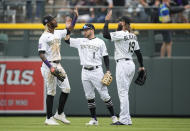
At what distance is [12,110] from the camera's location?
1420 cm

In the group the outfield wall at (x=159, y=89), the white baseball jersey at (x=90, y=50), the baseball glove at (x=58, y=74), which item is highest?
the white baseball jersey at (x=90, y=50)

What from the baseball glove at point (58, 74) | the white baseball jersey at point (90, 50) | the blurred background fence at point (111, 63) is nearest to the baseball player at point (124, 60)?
the white baseball jersey at point (90, 50)

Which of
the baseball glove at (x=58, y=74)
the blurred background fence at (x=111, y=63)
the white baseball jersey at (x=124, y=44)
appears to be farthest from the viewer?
the blurred background fence at (x=111, y=63)

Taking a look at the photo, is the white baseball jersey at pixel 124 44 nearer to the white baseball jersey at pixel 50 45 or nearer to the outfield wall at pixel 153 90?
the white baseball jersey at pixel 50 45

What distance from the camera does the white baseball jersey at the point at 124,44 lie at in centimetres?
1081

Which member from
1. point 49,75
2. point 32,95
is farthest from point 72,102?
point 49,75

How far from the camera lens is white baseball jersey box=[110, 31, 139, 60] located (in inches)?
426

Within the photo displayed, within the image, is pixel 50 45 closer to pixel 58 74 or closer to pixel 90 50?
pixel 58 74

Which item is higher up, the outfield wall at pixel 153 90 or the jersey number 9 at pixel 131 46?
the jersey number 9 at pixel 131 46

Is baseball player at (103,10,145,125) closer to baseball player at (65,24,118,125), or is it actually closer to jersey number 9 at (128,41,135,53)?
jersey number 9 at (128,41,135,53)

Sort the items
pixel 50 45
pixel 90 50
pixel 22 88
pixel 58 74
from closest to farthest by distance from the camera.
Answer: pixel 58 74 < pixel 50 45 < pixel 90 50 < pixel 22 88

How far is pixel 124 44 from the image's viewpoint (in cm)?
1093

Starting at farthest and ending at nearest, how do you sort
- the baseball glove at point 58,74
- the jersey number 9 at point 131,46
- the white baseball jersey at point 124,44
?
the jersey number 9 at point 131,46 → the white baseball jersey at point 124,44 → the baseball glove at point 58,74

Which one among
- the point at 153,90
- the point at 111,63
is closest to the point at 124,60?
the point at 111,63
